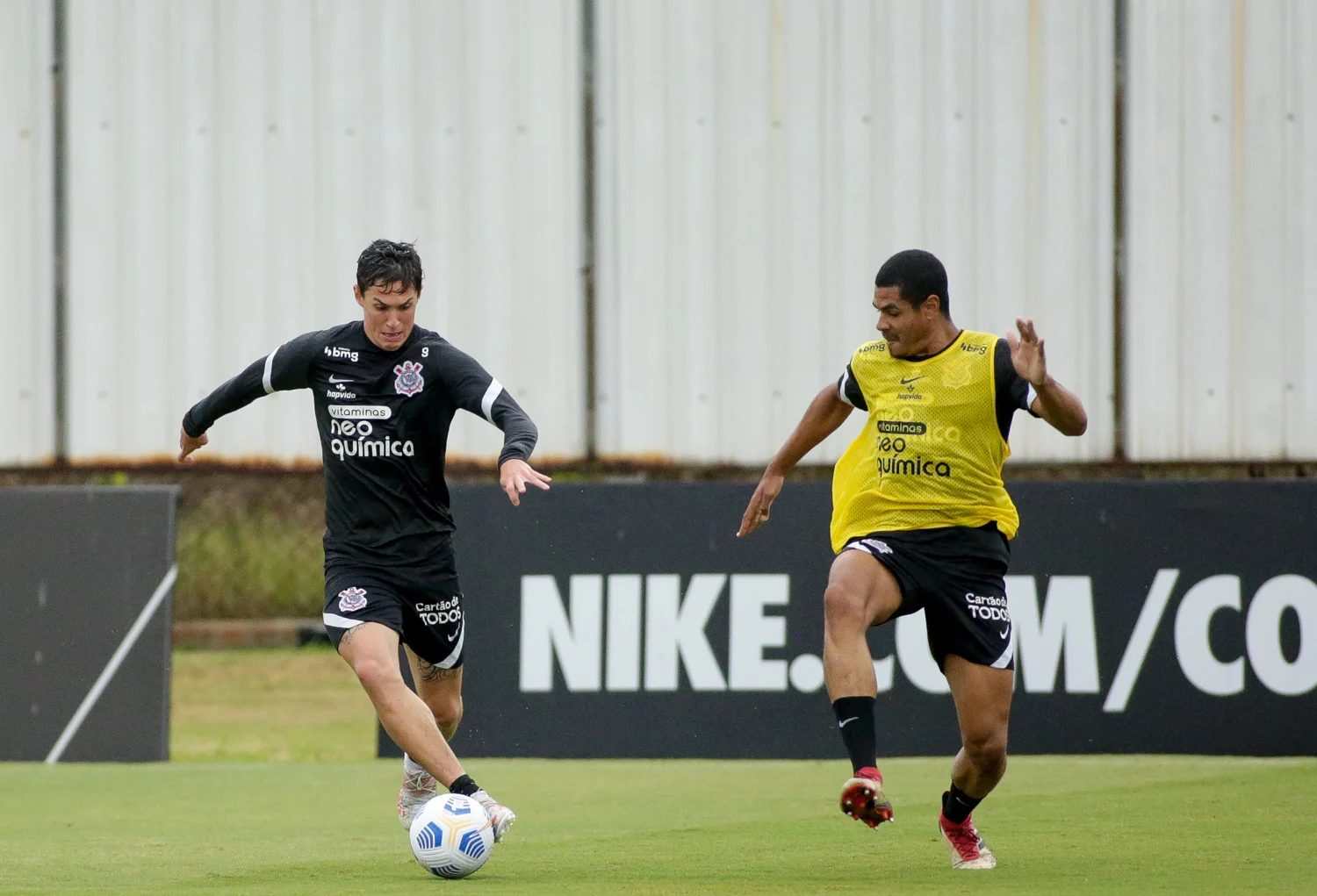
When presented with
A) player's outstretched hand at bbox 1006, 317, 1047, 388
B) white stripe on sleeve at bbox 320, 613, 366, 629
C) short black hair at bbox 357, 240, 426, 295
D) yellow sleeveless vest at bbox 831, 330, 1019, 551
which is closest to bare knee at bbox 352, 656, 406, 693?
white stripe on sleeve at bbox 320, 613, 366, 629

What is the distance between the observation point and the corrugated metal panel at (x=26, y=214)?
39.8ft

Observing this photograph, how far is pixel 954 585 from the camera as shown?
656cm

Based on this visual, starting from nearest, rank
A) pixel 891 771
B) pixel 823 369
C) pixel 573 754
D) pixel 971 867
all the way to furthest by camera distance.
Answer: pixel 971 867
pixel 891 771
pixel 573 754
pixel 823 369

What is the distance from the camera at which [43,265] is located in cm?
1217

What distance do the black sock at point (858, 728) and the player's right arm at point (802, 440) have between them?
1.04m

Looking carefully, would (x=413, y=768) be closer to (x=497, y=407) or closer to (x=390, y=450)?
(x=390, y=450)

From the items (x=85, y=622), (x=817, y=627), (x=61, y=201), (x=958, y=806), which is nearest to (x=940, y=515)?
(x=958, y=806)

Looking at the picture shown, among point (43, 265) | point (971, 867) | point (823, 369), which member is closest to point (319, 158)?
point (43, 265)

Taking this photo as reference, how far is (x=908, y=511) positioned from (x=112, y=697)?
566 centimetres

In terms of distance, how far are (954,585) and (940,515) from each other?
0.27 m

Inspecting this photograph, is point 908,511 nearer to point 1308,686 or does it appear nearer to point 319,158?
point 1308,686

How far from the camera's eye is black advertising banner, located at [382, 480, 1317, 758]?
34.1 feet

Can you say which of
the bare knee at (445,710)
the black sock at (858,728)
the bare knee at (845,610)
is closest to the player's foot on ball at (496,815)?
the bare knee at (445,710)

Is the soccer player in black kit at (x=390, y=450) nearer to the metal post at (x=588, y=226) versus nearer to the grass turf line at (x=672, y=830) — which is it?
the grass turf line at (x=672, y=830)
